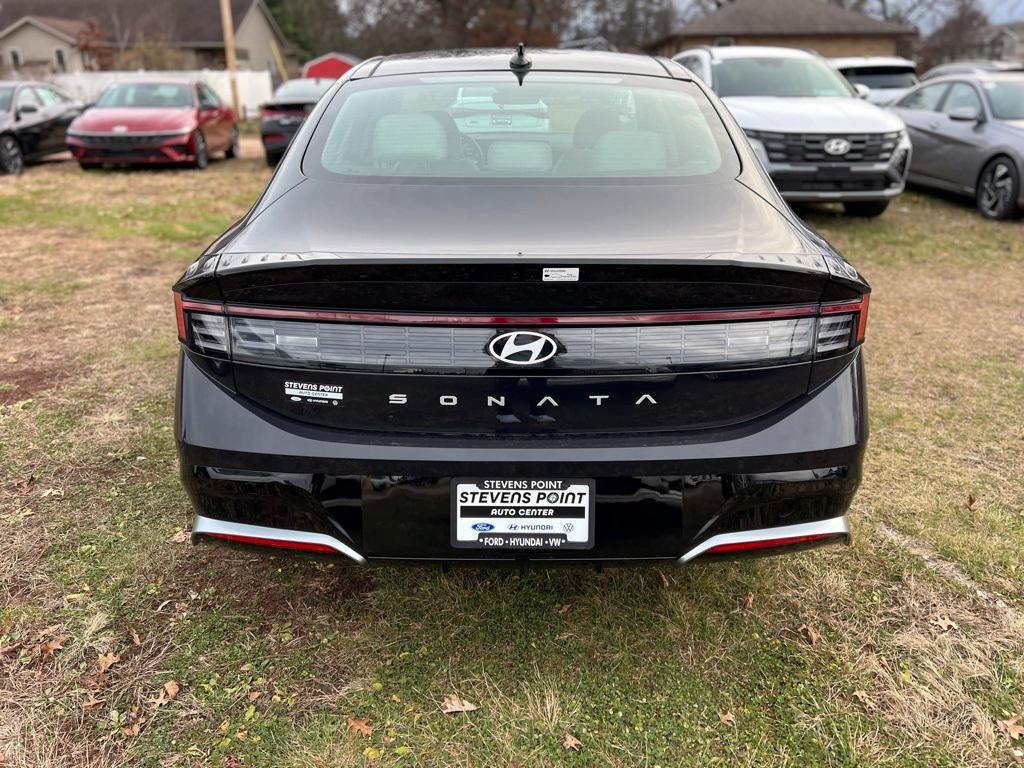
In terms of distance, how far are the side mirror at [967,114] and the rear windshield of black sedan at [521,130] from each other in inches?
292

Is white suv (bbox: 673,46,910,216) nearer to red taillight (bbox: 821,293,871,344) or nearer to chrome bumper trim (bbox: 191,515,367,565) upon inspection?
red taillight (bbox: 821,293,871,344)

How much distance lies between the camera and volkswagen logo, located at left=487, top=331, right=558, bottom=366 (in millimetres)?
1901

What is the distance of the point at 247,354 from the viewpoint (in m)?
1.98

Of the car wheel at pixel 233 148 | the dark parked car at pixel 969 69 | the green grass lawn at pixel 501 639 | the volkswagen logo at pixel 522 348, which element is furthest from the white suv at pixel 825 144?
the car wheel at pixel 233 148

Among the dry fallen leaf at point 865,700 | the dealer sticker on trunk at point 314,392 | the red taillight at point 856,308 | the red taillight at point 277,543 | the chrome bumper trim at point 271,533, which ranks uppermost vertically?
the red taillight at point 856,308

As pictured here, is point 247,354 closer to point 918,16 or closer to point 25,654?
point 25,654

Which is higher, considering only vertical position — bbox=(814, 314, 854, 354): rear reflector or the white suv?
bbox=(814, 314, 854, 354): rear reflector

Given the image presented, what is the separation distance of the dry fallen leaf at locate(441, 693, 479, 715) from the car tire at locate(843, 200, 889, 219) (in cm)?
774

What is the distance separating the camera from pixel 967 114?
8883mm

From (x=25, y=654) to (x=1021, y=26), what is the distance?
101 m

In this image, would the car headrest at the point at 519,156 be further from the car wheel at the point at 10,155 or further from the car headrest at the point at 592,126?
the car wheel at the point at 10,155

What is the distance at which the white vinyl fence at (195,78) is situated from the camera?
91.9ft

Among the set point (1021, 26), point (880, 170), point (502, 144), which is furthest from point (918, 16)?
point (502, 144)

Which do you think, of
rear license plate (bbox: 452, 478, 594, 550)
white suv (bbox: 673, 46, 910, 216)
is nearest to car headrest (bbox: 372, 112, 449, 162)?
rear license plate (bbox: 452, 478, 594, 550)
